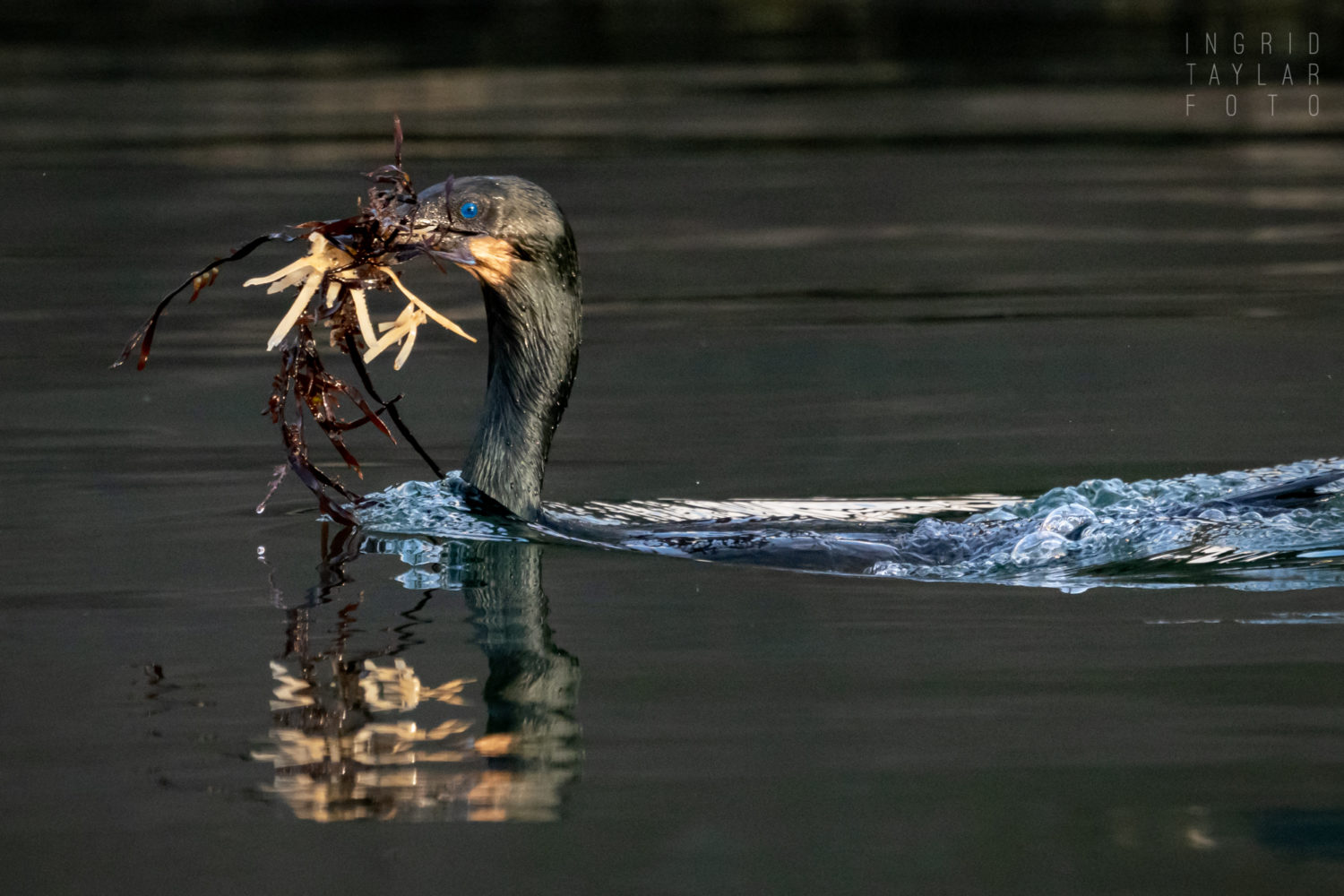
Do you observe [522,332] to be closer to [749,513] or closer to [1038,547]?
[749,513]

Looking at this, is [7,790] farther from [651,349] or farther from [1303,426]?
[651,349]

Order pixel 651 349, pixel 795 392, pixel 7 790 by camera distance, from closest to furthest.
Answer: pixel 7 790
pixel 795 392
pixel 651 349

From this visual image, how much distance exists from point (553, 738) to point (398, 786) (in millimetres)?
486

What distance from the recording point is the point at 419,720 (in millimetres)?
5133

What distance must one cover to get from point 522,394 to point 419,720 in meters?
2.37

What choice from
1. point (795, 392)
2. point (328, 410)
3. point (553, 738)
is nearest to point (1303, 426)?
point (795, 392)

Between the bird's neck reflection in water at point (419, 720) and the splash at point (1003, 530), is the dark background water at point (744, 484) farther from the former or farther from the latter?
the splash at point (1003, 530)

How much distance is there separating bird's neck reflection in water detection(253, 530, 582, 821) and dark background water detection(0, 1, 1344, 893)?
5cm

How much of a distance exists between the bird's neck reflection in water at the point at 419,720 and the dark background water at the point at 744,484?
0.05 metres

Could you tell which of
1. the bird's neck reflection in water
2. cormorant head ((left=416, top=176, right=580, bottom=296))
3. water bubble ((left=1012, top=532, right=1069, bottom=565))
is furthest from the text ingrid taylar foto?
the bird's neck reflection in water

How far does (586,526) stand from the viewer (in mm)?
7457

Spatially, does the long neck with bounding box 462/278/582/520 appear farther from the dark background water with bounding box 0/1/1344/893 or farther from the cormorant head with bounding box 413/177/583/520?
the dark background water with bounding box 0/1/1344/893

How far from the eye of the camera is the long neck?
286 inches

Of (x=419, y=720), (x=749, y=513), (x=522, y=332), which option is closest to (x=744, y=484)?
(x=749, y=513)
